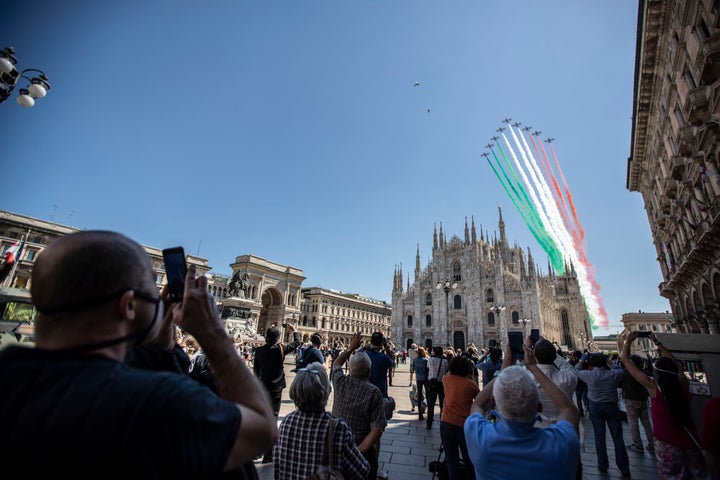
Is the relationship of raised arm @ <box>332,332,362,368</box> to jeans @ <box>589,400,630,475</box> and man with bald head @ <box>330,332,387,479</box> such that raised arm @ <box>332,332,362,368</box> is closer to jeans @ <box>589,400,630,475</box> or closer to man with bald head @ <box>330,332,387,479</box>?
man with bald head @ <box>330,332,387,479</box>

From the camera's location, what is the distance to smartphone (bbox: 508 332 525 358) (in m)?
3.28

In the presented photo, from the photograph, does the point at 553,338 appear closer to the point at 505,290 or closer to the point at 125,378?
the point at 505,290

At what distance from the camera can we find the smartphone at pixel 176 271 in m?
1.51

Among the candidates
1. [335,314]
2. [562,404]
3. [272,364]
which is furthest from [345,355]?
[335,314]

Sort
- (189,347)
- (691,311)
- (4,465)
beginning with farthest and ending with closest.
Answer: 1. (691,311)
2. (189,347)
3. (4,465)

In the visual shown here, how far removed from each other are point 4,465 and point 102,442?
204 mm

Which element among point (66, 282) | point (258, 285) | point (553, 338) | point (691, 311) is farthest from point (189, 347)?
point (553, 338)

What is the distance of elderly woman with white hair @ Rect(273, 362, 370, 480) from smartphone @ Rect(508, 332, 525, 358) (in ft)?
6.05

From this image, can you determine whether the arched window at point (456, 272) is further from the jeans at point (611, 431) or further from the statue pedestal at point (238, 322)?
the jeans at point (611, 431)

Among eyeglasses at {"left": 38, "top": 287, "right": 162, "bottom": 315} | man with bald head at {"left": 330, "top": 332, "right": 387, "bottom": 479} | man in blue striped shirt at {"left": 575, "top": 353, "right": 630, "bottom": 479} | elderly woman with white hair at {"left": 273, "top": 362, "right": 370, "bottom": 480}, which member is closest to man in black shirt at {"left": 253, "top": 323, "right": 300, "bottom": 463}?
man with bald head at {"left": 330, "top": 332, "right": 387, "bottom": 479}

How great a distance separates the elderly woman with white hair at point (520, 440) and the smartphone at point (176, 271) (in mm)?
1944

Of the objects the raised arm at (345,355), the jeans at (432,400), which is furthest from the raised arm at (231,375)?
the jeans at (432,400)

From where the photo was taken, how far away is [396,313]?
153 feet

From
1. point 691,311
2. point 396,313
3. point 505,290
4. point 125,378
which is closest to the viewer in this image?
point 125,378
